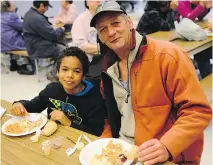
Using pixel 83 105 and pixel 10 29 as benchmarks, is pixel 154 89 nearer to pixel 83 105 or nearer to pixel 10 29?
pixel 83 105

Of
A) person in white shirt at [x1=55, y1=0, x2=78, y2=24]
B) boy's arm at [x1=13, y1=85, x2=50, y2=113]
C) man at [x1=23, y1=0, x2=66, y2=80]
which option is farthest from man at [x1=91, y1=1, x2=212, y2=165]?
person in white shirt at [x1=55, y1=0, x2=78, y2=24]

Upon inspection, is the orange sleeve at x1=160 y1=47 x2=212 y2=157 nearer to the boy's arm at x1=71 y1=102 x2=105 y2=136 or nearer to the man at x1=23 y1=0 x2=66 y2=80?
the boy's arm at x1=71 y1=102 x2=105 y2=136

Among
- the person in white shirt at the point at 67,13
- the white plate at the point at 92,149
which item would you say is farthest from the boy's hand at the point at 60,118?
the person in white shirt at the point at 67,13

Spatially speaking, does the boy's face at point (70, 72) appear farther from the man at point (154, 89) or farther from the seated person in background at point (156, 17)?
the seated person in background at point (156, 17)

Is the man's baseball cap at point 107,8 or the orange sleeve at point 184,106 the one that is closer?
the orange sleeve at point 184,106

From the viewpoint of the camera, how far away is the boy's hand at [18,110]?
5.15 ft

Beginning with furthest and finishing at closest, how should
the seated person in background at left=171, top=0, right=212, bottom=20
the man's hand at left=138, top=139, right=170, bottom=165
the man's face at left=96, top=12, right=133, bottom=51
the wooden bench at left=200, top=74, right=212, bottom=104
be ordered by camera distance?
the seated person in background at left=171, top=0, right=212, bottom=20 < the wooden bench at left=200, top=74, right=212, bottom=104 < the man's face at left=96, top=12, right=133, bottom=51 < the man's hand at left=138, top=139, right=170, bottom=165

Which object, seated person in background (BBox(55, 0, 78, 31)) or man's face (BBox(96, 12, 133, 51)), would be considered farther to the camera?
seated person in background (BBox(55, 0, 78, 31))

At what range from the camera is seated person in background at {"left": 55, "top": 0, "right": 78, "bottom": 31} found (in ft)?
17.5

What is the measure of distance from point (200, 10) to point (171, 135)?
3.77 m

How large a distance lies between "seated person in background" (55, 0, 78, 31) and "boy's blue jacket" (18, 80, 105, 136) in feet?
12.0

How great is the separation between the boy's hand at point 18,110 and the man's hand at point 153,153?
802mm

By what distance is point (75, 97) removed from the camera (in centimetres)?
166

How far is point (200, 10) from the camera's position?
4379mm
